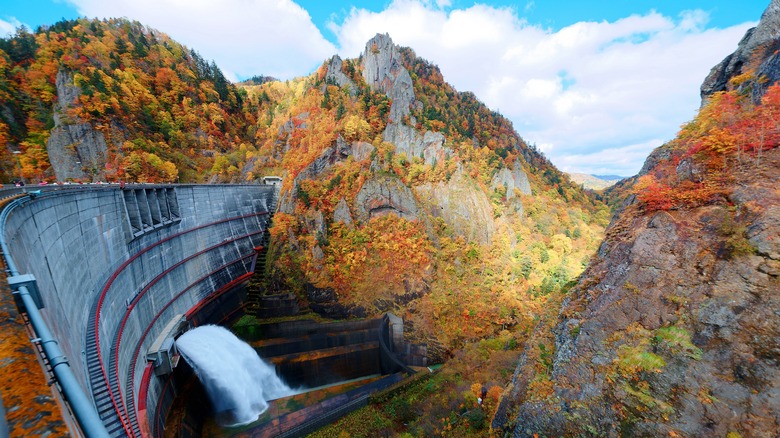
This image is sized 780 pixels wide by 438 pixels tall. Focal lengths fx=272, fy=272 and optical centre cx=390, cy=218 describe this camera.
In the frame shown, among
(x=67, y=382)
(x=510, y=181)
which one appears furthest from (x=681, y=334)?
(x=510, y=181)

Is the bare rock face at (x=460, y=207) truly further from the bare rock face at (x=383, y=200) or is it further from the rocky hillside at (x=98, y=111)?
the rocky hillside at (x=98, y=111)

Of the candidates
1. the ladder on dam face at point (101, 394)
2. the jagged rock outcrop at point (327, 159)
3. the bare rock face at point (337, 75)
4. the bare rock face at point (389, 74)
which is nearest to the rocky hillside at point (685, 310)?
the ladder on dam face at point (101, 394)

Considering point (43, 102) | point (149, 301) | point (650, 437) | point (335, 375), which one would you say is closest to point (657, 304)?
point (650, 437)

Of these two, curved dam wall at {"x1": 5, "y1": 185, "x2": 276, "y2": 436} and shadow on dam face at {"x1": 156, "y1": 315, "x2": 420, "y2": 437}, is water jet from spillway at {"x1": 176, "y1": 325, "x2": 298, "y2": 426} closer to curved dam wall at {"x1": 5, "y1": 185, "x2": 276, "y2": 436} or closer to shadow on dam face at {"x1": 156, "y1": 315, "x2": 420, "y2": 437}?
shadow on dam face at {"x1": 156, "y1": 315, "x2": 420, "y2": 437}

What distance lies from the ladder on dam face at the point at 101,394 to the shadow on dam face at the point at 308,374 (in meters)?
9.28

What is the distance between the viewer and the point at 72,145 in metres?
38.6

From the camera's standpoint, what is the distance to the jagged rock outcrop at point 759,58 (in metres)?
12.3

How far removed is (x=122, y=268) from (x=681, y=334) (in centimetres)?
2899

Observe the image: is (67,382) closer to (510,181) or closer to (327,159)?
(327,159)

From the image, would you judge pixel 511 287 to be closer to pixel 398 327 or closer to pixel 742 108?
pixel 398 327

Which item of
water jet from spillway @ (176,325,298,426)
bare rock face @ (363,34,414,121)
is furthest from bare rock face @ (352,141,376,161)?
water jet from spillway @ (176,325,298,426)

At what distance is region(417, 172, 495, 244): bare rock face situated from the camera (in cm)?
3850

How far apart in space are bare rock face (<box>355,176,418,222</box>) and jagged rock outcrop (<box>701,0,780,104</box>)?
89.9 feet

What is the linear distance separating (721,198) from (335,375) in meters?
28.5
